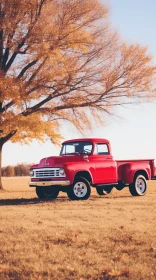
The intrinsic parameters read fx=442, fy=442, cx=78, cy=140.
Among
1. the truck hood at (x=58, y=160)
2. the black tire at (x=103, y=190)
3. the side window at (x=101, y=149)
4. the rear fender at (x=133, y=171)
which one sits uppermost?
the side window at (x=101, y=149)

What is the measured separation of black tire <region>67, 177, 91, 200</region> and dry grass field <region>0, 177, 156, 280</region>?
7.59 feet

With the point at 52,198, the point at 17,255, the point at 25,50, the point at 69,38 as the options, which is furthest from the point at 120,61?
the point at 17,255

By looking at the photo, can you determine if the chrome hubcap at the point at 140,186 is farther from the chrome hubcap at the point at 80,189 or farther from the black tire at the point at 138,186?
the chrome hubcap at the point at 80,189

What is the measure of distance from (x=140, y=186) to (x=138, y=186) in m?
0.11

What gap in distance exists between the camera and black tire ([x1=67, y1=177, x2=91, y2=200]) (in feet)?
54.4

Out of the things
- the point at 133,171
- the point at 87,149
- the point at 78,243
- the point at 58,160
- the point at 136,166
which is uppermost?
the point at 87,149

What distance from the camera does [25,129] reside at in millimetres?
24203

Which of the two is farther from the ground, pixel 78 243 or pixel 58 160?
pixel 58 160

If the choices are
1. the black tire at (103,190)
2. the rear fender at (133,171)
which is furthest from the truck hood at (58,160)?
the black tire at (103,190)

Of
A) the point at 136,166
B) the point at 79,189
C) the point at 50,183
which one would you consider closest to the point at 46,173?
the point at 50,183

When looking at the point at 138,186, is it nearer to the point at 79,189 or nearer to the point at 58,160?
the point at 79,189

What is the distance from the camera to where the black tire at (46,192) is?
60.4ft

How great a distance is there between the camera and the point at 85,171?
16859 millimetres

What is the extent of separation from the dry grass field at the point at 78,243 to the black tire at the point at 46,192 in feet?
13.6
